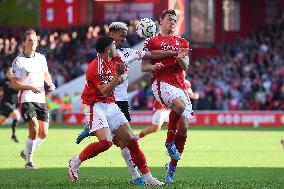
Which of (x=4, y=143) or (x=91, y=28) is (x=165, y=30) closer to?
(x=4, y=143)

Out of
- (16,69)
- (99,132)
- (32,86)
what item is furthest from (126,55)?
(99,132)

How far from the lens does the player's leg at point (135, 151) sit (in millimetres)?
13125

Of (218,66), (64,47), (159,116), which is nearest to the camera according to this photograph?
(159,116)

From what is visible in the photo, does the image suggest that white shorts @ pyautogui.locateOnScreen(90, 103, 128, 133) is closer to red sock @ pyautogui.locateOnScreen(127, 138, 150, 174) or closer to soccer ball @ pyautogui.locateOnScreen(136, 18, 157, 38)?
red sock @ pyautogui.locateOnScreen(127, 138, 150, 174)

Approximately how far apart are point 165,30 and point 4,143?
11022 millimetres

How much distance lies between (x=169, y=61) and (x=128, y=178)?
189 centimetres

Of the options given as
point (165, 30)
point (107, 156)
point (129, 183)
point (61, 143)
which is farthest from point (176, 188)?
point (61, 143)

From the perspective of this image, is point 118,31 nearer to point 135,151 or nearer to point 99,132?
point 99,132

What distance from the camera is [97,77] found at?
43.0 feet

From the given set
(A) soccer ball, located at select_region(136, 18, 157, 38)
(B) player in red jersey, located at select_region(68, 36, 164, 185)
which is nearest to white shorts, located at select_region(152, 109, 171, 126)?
(A) soccer ball, located at select_region(136, 18, 157, 38)

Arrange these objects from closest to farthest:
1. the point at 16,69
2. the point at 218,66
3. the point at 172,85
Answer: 1. the point at 172,85
2. the point at 16,69
3. the point at 218,66

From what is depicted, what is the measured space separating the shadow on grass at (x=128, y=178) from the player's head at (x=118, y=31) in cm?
214

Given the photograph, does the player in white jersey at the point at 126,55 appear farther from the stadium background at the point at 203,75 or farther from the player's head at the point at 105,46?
the stadium background at the point at 203,75

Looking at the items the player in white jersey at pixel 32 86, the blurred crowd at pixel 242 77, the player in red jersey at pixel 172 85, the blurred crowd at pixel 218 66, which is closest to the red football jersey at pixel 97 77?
the player in red jersey at pixel 172 85
